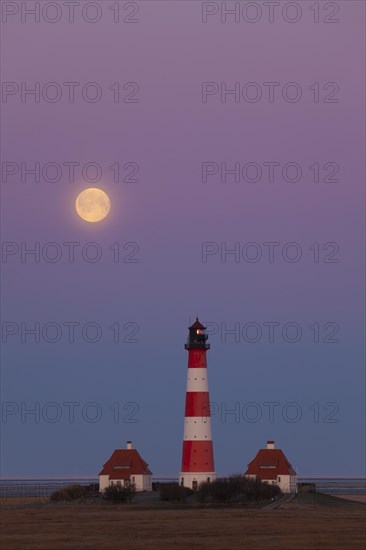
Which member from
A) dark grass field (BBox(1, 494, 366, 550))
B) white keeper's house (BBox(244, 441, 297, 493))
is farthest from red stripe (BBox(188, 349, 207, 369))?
white keeper's house (BBox(244, 441, 297, 493))

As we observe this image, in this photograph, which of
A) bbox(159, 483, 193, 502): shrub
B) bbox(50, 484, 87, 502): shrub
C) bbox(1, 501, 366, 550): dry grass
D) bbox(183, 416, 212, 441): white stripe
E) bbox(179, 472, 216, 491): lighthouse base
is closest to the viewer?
bbox(1, 501, 366, 550): dry grass

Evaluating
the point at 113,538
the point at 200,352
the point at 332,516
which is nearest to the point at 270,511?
the point at 332,516

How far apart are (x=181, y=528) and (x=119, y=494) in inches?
1190

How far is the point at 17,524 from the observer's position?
7219 centimetres

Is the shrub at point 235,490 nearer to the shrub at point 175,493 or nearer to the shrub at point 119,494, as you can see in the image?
the shrub at point 175,493

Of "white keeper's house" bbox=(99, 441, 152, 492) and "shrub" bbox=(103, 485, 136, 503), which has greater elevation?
"white keeper's house" bbox=(99, 441, 152, 492)

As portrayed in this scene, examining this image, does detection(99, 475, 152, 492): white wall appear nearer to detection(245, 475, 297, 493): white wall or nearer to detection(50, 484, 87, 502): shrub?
detection(50, 484, 87, 502): shrub

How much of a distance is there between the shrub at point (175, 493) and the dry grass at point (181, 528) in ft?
17.8

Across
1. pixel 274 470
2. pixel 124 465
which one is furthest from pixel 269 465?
pixel 124 465

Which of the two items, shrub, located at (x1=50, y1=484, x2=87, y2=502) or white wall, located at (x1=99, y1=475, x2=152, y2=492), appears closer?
shrub, located at (x1=50, y1=484, x2=87, y2=502)

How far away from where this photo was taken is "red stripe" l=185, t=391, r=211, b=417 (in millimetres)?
97875

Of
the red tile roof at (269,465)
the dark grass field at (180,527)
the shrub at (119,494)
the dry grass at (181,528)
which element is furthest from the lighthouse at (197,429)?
the red tile roof at (269,465)

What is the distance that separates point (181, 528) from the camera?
67.1 metres

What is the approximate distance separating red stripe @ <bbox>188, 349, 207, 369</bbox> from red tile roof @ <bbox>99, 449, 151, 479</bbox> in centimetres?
1369
